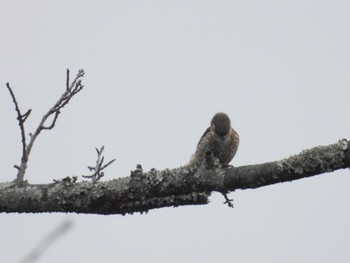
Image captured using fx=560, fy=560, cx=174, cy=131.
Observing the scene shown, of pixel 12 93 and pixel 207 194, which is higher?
pixel 12 93

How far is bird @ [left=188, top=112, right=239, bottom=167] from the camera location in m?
6.79

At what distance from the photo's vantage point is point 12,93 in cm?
371

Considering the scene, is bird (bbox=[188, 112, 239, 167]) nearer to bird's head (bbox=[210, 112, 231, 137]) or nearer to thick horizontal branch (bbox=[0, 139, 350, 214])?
bird's head (bbox=[210, 112, 231, 137])

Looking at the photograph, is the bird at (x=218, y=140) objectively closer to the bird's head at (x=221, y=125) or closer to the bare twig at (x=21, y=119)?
the bird's head at (x=221, y=125)

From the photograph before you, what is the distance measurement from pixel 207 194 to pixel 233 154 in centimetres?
373

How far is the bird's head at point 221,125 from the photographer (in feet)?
22.2

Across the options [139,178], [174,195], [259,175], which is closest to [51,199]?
[139,178]

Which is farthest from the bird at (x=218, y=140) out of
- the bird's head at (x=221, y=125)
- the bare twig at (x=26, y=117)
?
the bare twig at (x=26, y=117)

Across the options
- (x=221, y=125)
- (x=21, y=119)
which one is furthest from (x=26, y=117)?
(x=221, y=125)

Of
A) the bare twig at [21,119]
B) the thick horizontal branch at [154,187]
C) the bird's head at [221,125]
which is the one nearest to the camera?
the thick horizontal branch at [154,187]

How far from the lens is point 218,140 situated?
686cm

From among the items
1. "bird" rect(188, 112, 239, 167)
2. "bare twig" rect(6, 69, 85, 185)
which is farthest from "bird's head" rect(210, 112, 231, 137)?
"bare twig" rect(6, 69, 85, 185)

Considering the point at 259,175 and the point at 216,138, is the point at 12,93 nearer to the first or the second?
the point at 259,175

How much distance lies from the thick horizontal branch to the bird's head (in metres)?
3.36
